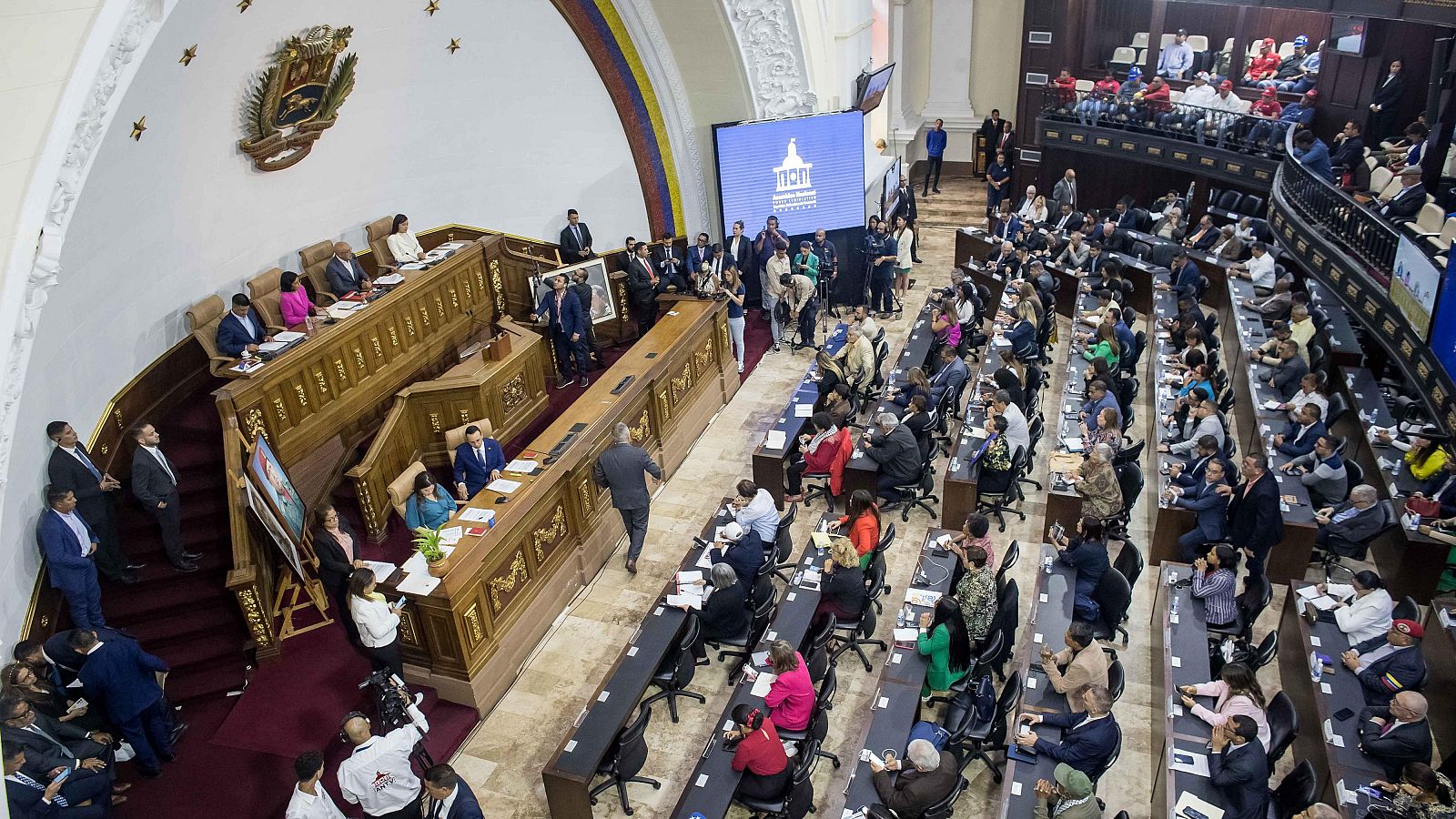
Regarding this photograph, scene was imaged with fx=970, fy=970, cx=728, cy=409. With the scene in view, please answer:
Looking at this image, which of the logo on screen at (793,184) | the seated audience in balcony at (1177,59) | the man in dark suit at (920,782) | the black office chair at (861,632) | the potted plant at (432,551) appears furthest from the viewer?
the seated audience in balcony at (1177,59)

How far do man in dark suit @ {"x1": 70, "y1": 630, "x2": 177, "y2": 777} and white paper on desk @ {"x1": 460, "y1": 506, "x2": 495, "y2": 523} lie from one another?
240cm

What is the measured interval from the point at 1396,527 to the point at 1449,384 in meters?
1.27

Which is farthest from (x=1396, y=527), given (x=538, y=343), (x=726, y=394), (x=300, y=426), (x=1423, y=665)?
(x=300, y=426)

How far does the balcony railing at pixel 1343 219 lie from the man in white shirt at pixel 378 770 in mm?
9564

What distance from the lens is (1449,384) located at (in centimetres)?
797

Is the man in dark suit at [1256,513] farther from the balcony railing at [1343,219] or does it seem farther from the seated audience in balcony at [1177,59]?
the seated audience in balcony at [1177,59]

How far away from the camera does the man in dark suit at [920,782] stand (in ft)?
18.8

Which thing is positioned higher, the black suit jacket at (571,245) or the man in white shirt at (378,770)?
the black suit jacket at (571,245)

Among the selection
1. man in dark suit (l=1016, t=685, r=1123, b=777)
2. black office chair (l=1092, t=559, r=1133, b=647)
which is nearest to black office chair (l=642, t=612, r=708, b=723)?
man in dark suit (l=1016, t=685, r=1123, b=777)

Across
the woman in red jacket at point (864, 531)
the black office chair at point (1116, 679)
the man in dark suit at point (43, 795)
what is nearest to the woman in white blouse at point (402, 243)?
the woman in red jacket at point (864, 531)

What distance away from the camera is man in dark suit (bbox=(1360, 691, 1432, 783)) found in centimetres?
575

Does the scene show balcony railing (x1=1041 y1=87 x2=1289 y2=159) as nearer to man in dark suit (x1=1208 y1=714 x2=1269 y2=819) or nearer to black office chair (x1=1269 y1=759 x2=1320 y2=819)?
black office chair (x1=1269 y1=759 x2=1320 y2=819)

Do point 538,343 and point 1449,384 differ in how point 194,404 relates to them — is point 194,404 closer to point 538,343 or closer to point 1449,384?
point 538,343

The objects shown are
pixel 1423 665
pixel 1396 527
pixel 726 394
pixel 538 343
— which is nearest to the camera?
pixel 1423 665
